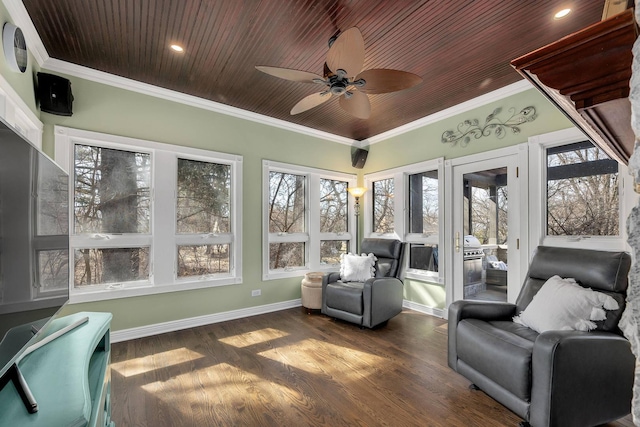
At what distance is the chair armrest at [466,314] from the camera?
86.3 inches

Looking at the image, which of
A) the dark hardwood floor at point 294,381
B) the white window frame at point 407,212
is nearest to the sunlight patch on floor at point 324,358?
the dark hardwood floor at point 294,381

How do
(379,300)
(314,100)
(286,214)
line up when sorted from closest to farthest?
1. (314,100)
2. (379,300)
3. (286,214)

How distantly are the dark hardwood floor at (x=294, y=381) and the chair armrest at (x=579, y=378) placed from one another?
0.30 meters

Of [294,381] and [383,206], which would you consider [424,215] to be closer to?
[383,206]

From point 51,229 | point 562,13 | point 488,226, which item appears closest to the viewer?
point 51,229

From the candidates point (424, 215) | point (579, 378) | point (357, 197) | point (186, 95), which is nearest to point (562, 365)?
point (579, 378)

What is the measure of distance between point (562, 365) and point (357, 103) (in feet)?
7.52

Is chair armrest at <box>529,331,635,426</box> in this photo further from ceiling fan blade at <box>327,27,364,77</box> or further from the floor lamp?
the floor lamp

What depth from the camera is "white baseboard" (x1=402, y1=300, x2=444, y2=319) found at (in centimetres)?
381

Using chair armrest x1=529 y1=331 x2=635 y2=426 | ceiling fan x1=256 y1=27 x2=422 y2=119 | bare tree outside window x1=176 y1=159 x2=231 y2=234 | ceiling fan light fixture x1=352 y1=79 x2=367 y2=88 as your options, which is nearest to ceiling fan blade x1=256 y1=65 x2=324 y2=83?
ceiling fan x1=256 y1=27 x2=422 y2=119

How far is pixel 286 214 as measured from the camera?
4301 mm

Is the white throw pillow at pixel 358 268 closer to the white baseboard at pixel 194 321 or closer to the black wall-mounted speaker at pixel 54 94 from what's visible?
the white baseboard at pixel 194 321

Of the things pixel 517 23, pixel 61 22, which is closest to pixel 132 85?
pixel 61 22

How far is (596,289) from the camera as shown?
204 cm
